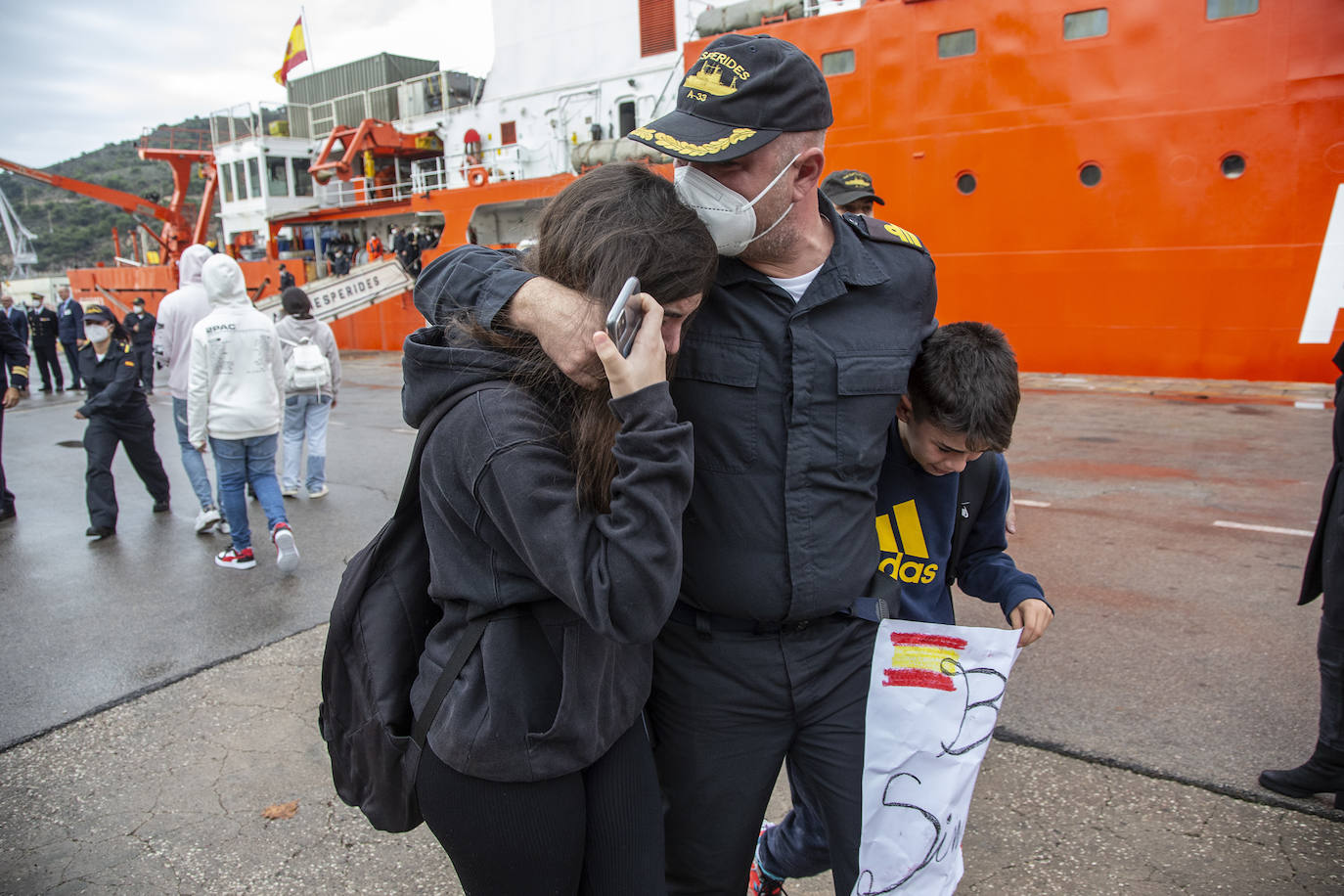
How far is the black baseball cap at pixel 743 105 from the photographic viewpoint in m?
1.56

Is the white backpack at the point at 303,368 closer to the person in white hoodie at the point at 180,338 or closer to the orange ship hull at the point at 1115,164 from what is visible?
the person in white hoodie at the point at 180,338

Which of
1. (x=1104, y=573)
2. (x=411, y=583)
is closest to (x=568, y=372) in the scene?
(x=411, y=583)

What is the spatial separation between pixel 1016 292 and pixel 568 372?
11440mm

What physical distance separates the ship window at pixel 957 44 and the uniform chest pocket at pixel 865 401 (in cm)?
1120

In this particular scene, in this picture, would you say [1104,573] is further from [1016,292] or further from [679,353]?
[1016,292]

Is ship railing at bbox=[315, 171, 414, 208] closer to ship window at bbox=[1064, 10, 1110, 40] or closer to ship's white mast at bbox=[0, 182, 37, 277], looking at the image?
ship window at bbox=[1064, 10, 1110, 40]

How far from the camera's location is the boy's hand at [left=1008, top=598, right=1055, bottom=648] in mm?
1856

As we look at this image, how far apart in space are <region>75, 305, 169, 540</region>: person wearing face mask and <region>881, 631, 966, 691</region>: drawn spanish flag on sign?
6.28 meters

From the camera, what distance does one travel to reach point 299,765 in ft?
10.1

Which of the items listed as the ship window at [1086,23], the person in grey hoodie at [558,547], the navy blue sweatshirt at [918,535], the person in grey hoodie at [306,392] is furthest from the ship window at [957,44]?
the person in grey hoodie at [558,547]

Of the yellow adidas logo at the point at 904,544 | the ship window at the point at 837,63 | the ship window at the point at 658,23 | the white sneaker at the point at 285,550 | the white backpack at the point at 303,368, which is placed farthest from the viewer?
the ship window at the point at 658,23

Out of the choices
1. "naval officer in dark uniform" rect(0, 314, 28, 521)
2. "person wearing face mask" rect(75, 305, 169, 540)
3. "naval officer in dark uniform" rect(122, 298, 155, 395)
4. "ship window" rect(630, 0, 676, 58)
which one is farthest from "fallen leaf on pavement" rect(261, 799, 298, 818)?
"ship window" rect(630, 0, 676, 58)

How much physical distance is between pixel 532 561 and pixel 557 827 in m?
0.49

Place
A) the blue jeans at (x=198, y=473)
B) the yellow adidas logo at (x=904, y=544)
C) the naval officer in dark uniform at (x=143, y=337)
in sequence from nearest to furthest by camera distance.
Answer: the yellow adidas logo at (x=904, y=544), the blue jeans at (x=198, y=473), the naval officer in dark uniform at (x=143, y=337)
